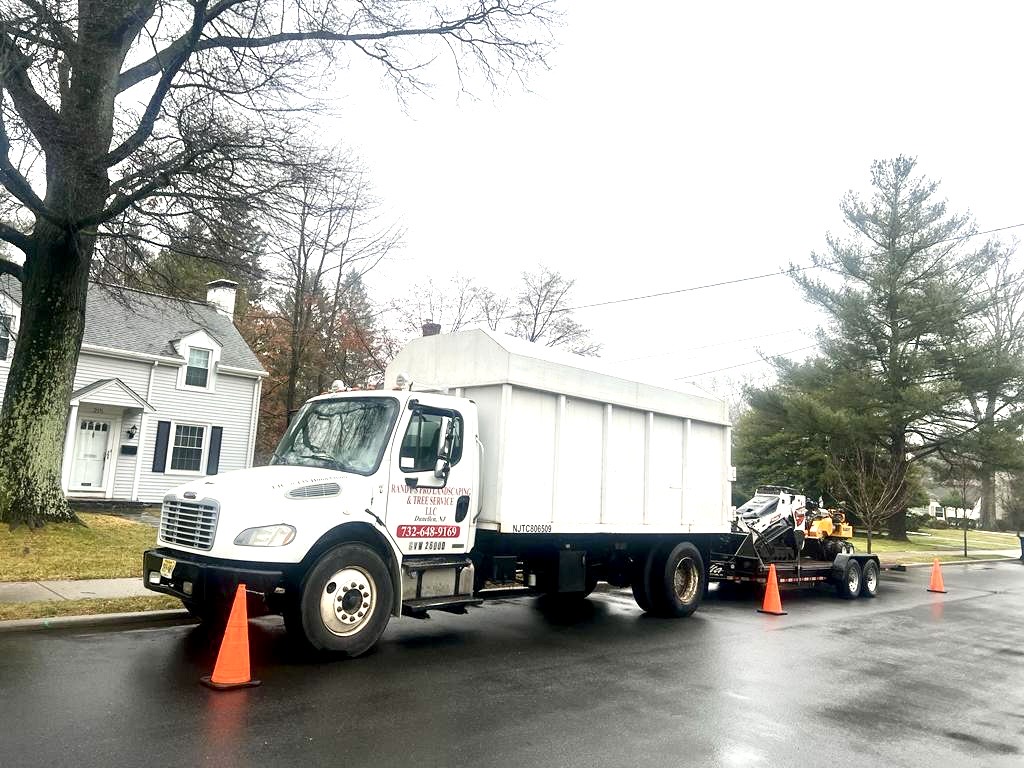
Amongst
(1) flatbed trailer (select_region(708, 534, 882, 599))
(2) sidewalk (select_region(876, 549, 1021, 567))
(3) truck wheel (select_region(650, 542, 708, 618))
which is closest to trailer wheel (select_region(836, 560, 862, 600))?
(1) flatbed trailer (select_region(708, 534, 882, 599))

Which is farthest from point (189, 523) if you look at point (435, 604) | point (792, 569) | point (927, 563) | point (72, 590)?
point (927, 563)

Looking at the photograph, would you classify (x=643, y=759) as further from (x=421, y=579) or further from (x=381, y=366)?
(x=381, y=366)

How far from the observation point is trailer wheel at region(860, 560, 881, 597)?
14469 millimetres

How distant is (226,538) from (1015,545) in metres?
47.0

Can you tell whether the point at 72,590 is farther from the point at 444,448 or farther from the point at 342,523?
the point at 444,448

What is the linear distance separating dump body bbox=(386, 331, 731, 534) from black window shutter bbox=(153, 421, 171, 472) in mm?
17115

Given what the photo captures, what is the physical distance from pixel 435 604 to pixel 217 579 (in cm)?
218

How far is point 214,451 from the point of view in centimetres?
2492

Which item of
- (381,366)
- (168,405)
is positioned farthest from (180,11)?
(381,366)

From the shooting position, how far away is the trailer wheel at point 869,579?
14.5 meters

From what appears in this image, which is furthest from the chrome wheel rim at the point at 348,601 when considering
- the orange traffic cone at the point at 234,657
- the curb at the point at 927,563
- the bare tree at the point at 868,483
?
the curb at the point at 927,563

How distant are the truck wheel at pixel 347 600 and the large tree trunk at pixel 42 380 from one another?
28.5ft

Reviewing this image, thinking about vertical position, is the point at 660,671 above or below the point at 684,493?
below

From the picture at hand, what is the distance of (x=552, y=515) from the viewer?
8.59m
